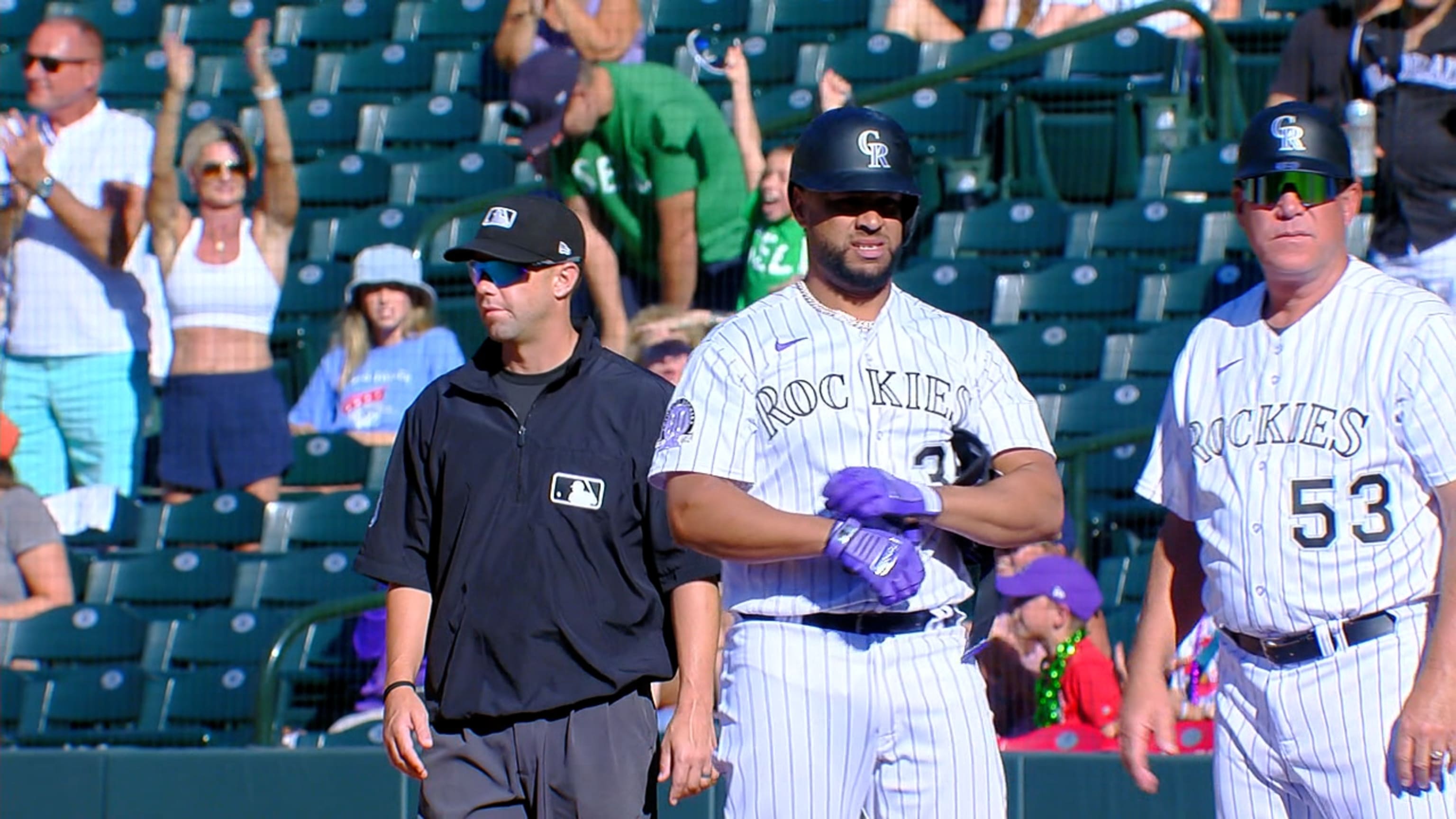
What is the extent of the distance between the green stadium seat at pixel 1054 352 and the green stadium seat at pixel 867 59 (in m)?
1.78

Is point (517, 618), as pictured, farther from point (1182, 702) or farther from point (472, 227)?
point (472, 227)

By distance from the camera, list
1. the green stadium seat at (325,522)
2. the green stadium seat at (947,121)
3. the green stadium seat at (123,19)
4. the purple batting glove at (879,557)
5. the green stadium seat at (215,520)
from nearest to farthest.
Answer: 1. the purple batting glove at (879,557)
2. the green stadium seat at (325,522)
3. the green stadium seat at (215,520)
4. the green stadium seat at (947,121)
5. the green stadium seat at (123,19)

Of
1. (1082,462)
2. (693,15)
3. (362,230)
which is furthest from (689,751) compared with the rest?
(693,15)

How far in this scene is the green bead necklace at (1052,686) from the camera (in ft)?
17.3

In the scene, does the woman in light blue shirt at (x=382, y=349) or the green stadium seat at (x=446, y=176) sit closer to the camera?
the woman in light blue shirt at (x=382, y=349)

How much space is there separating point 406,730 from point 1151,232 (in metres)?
4.44

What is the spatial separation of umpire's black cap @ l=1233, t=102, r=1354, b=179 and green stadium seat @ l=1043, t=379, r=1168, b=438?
9.95 feet

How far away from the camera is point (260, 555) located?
6.53 meters

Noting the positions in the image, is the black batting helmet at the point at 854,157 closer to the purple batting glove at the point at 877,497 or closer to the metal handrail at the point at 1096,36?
the purple batting glove at the point at 877,497

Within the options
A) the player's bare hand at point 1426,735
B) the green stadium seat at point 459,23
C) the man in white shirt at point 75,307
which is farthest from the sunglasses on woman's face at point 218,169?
the player's bare hand at point 1426,735

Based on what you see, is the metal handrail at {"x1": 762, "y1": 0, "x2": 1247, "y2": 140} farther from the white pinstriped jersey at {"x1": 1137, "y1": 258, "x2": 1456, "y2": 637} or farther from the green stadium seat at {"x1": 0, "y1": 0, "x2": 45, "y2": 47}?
the white pinstriped jersey at {"x1": 1137, "y1": 258, "x2": 1456, "y2": 637}

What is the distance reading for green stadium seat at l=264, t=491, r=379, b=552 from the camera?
6.55 meters

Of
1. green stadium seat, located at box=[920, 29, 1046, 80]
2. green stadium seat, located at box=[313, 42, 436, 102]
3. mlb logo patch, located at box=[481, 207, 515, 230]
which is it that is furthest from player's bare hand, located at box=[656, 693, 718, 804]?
green stadium seat, located at box=[313, 42, 436, 102]

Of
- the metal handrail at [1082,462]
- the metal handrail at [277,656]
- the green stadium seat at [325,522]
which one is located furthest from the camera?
the green stadium seat at [325,522]
